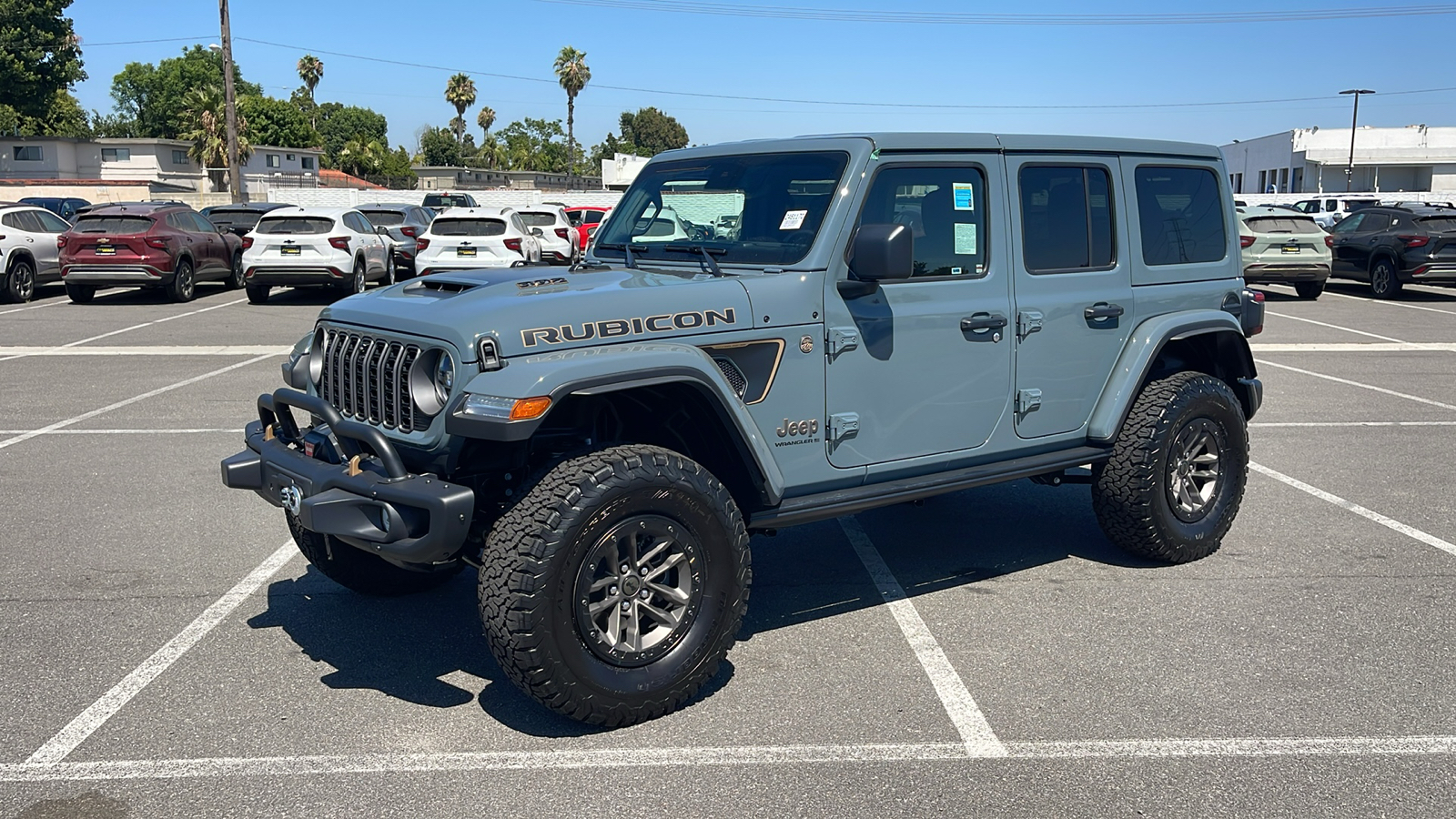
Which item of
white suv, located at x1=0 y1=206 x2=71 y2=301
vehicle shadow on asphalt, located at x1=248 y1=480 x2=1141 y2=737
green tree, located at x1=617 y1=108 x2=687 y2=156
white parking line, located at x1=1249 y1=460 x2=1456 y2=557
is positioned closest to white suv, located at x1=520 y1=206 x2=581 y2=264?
white suv, located at x1=0 y1=206 x2=71 y2=301

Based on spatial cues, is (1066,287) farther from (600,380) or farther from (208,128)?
(208,128)

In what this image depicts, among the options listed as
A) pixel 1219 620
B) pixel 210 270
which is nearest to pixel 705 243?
pixel 1219 620

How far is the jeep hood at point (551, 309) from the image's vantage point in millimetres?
4117

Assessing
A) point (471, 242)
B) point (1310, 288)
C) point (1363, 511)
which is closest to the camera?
point (1363, 511)

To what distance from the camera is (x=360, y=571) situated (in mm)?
5395

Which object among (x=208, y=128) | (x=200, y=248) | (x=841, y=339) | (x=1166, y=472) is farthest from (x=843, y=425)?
(x=208, y=128)

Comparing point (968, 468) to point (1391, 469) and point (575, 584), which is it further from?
point (1391, 469)

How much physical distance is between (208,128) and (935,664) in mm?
73589

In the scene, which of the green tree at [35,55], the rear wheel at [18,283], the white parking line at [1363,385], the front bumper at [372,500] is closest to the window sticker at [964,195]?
the front bumper at [372,500]

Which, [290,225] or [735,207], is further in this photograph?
[290,225]

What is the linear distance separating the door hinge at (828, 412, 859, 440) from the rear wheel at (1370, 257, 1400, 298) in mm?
20372

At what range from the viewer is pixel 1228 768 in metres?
3.94

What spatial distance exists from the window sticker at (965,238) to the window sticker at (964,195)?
0.25 ft

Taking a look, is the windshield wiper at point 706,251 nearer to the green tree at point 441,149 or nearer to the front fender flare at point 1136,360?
the front fender flare at point 1136,360
